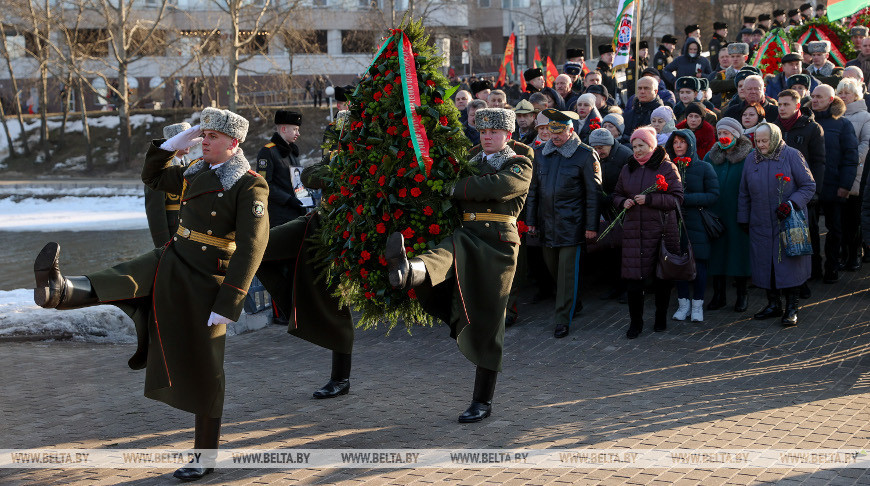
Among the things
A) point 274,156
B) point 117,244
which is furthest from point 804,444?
point 117,244

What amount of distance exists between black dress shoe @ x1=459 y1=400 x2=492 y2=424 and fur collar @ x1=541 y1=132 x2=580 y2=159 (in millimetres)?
3348

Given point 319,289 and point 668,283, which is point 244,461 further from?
point 668,283

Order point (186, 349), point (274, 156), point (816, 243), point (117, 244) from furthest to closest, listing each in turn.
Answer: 1. point (117, 244)
2. point (816, 243)
3. point (274, 156)
4. point (186, 349)

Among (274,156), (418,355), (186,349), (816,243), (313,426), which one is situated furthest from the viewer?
(816,243)

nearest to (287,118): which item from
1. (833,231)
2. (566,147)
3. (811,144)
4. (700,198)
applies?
(566,147)

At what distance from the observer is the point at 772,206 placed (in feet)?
30.2

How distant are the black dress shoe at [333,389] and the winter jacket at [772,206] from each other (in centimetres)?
439

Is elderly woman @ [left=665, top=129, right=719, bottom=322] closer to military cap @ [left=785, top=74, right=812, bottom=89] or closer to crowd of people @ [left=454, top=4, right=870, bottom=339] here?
crowd of people @ [left=454, top=4, right=870, bottom=339]

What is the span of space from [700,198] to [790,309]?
137 centimetres

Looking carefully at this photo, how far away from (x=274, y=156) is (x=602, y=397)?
4.39 m

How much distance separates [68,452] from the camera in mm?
6008

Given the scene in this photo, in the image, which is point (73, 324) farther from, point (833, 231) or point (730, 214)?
point (833, 231)

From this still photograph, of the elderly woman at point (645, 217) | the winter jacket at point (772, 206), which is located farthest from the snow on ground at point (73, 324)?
the winter jacket at point (772, 206)

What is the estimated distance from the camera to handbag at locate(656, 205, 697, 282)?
29.3ft
